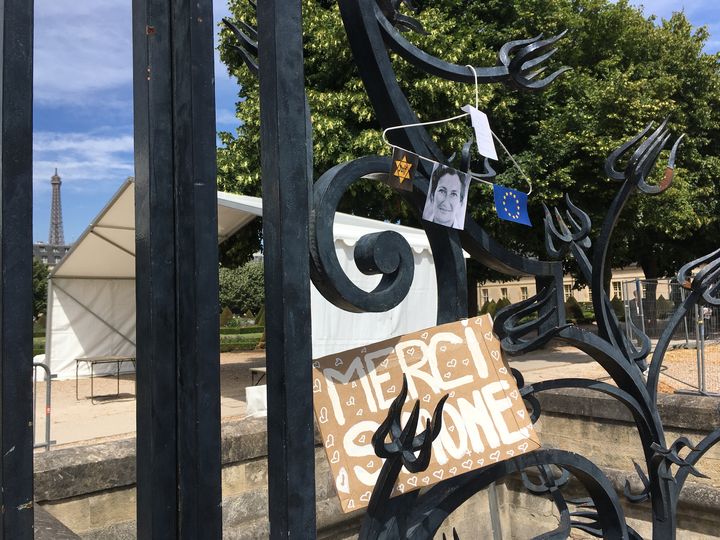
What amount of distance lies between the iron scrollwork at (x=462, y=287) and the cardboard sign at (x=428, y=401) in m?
0.05

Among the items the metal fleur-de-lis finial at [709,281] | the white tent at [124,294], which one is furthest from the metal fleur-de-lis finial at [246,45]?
the white tent at [124,294]

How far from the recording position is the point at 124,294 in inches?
532

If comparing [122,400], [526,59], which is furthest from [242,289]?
[526,59]

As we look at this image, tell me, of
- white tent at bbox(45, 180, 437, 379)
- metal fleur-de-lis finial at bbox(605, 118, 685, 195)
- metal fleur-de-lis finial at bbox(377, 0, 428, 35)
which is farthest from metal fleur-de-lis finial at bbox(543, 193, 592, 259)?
white tent at bbox(45, 180, 437, 379)

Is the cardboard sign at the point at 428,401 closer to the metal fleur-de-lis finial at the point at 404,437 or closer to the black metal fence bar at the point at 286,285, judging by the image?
the metal fleur-de-lis finial at the point at 404,437

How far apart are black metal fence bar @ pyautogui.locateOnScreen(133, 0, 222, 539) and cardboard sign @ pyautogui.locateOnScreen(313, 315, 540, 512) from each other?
0.36 m

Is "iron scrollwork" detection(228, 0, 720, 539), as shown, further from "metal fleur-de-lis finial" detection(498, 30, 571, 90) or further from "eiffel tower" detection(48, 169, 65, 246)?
"eiffel tower" detection(48, 169, 65, 246)

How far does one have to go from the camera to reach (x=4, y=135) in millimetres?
892

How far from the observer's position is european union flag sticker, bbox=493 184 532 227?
1.75m

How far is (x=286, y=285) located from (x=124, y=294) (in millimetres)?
13309

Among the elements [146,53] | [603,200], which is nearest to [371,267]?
[146,53]

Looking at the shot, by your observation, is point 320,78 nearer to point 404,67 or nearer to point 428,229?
point 404,67

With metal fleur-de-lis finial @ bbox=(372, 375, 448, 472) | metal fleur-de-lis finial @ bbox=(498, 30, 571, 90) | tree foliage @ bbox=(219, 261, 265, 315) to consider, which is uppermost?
tree foliage @ bbox=(219, 261, 265, 315)

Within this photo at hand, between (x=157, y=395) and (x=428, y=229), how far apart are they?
0.74m
